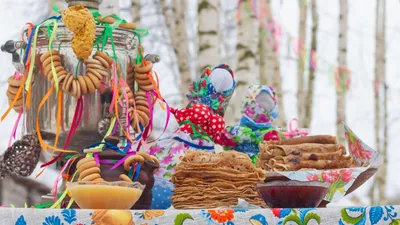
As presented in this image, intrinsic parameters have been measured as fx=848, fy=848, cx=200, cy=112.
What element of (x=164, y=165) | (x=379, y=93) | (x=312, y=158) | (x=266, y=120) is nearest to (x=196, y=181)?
(x=312, y=158)

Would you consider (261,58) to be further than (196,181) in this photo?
Yes

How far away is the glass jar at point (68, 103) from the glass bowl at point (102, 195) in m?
0.61

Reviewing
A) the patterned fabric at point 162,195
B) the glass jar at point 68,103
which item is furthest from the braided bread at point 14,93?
the patterned fabric at point 162,195

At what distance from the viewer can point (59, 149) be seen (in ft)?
8.84

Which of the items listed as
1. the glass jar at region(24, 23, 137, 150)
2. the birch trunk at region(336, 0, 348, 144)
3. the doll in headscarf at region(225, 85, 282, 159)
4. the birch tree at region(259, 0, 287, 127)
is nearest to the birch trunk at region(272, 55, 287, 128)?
the birch tree at region(259, 0, 287, 127)

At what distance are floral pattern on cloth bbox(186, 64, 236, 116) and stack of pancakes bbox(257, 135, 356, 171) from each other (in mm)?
897

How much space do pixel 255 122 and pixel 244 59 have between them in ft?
13.5

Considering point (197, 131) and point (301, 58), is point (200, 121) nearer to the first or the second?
point (197, 131)

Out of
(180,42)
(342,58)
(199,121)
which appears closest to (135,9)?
(180,42)

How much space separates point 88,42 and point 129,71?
26cm

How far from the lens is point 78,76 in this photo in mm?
2715

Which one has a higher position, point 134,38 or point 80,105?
point 134,38

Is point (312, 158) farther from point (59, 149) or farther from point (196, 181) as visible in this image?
point (59, 149)

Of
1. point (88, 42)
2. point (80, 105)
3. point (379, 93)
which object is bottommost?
point (379, 93)
